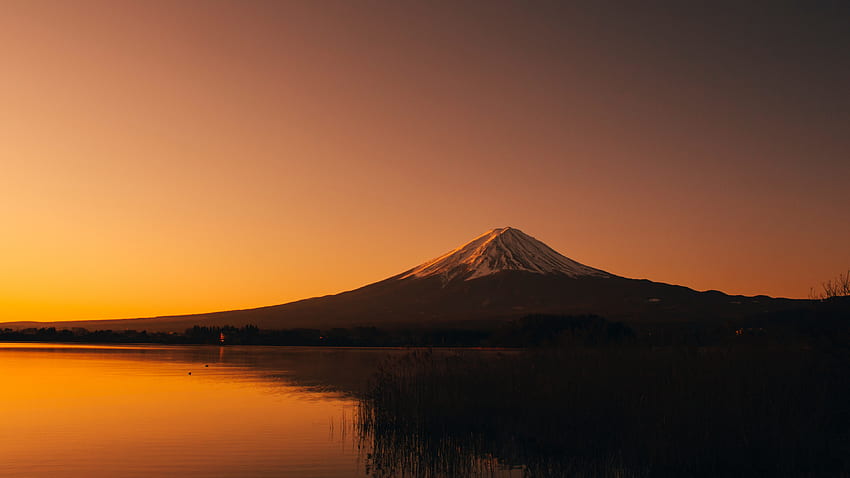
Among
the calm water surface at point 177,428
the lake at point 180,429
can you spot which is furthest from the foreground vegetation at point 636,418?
the calm water surface at point 177,428

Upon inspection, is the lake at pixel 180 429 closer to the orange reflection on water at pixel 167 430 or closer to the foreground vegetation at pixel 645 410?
the orange reflection on water at pixel 167 430

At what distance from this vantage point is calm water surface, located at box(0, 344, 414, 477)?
1498 centimetres

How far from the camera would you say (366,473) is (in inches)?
567

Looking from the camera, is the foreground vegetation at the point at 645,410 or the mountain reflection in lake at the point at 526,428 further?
the mountain reflection in lake at the point at 526,428

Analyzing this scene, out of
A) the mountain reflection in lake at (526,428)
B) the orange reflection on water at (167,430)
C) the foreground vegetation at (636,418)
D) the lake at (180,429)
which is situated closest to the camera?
the foreground vegetation at (636,418)

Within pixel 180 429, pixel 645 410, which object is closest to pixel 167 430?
pixel 180 429

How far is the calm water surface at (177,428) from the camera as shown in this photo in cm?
1498

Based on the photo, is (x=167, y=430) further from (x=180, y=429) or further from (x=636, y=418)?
(x=636, y=418)

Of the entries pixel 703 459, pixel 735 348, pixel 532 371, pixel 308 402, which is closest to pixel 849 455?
pixel 703 459

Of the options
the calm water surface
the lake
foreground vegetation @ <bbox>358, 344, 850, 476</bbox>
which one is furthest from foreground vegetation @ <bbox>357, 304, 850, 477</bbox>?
the calm water surface

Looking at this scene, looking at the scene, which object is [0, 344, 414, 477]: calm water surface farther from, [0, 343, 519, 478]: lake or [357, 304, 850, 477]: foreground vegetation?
[357, 304, 850, 477]: foreground vegetation

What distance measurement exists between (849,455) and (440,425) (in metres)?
8.66

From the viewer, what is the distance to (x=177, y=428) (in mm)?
20266

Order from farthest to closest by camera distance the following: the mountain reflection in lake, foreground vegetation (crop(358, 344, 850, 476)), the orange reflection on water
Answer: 1. the orange reflection on water
2. the mountain reflection in lake
3. foreground vegetation (crop(358, 344, 850, 476))
